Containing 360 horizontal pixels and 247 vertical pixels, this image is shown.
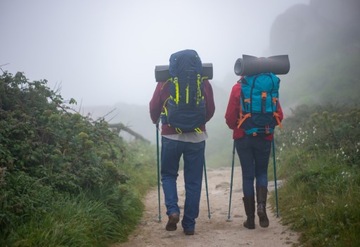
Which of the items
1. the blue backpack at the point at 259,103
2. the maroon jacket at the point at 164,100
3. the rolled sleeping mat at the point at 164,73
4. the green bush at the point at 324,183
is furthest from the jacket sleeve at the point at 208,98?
the green bush at the point at 324,183

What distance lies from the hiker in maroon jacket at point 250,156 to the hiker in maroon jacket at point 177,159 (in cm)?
38

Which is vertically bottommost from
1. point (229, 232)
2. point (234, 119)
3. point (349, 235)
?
point (229, 232)

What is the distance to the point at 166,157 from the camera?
5.35 meters

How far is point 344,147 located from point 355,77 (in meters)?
16.6

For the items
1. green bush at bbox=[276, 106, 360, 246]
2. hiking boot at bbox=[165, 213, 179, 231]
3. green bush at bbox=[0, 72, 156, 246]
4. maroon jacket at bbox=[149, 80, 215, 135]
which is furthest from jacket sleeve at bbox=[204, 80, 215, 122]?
green bush at bbox=[276, 106, 360, 246]

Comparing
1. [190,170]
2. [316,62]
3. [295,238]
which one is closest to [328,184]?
[295,238]

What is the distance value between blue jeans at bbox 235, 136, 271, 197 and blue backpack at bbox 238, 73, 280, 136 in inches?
7.1

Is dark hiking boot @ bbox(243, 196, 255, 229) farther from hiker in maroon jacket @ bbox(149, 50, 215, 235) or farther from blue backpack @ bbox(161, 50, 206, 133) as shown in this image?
blue backpack @ bbox(161, 50, 206, 133)

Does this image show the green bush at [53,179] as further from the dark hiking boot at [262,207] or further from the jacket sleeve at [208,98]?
the dark hiking boot at [262,207]

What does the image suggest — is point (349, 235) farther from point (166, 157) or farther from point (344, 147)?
point (344, 147)

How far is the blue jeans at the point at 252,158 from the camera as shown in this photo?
5348 mm

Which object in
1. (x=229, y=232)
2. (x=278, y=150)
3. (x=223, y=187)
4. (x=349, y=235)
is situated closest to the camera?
(x=349, y=235)

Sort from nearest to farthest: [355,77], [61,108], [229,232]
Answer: [229,232] < [61,108] < [355,77]

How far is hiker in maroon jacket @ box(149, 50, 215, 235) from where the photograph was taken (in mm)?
5250
